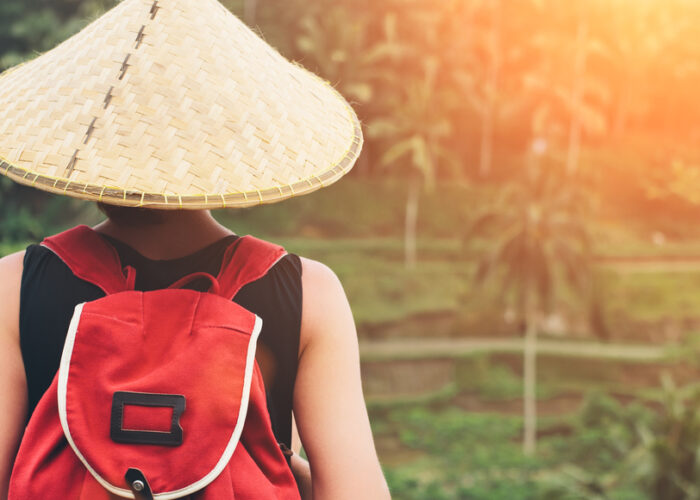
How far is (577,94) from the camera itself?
14195mm

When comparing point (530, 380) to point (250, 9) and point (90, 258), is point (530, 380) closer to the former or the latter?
point (250, 9)

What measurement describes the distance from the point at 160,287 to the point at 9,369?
0.40 feet

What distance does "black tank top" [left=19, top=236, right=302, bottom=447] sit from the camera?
59 cm

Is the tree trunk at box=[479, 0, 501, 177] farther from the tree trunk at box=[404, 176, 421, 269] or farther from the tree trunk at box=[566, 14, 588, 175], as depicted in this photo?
the tree trunk at box=[566, 14, 588, 175]

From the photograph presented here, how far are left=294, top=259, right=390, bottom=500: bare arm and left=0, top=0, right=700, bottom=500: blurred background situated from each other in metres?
12.1

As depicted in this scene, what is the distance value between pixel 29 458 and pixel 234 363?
0.50 ft

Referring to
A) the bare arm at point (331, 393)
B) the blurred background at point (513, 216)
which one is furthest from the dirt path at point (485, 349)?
the bare arm at point (331, 393)

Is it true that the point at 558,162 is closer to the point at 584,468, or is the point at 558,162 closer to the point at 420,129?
the point at 420,129

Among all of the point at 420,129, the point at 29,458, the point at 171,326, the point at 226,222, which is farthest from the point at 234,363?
the point at 420,129

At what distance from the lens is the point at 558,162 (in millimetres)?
13922

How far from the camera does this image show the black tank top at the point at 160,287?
23.4 inches


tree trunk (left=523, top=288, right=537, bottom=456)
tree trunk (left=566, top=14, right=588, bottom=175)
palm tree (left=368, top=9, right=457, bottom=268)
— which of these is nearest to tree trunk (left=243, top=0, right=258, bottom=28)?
palm tree (left=368, top=9, right=457, bottom=268)

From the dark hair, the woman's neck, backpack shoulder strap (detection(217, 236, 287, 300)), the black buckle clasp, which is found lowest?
the black buckle clasp

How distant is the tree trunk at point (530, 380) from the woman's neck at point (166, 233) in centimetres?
1281
